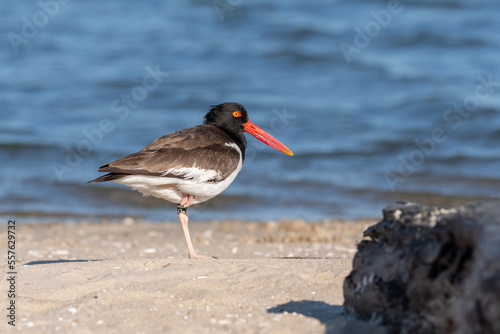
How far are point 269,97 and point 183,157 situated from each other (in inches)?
416

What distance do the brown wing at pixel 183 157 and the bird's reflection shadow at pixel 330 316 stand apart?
97.0 inches

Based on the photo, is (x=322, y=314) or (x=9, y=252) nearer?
(x=322, y=314)

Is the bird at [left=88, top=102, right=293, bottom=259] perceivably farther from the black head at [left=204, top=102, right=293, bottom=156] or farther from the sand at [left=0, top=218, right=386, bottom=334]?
the sand at [left=0, top=218, right=386, bottom=334]

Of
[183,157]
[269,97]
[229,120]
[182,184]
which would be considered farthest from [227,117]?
[269,97]

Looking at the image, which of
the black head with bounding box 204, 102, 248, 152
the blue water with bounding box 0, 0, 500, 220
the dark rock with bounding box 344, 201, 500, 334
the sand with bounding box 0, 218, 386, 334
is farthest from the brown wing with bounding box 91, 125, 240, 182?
the blue water with bounding box 0, 0, 500, 220

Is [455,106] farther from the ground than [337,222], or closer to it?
farther from the ground

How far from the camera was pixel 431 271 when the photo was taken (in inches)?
125

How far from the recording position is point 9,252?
6691mm

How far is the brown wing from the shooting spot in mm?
6117

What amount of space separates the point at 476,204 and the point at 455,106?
12569 millimetres

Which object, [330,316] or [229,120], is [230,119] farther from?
[330,316]

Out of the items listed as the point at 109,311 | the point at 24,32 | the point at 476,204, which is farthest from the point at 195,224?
the point at 24,32

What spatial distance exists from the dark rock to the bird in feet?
9.44

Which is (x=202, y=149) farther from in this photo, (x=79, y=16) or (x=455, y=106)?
→ (x=79, y=16)
